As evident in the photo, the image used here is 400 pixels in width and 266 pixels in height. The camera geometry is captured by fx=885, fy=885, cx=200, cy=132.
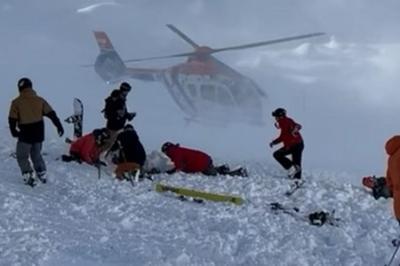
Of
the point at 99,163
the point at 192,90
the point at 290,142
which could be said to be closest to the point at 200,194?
the point at 99,163

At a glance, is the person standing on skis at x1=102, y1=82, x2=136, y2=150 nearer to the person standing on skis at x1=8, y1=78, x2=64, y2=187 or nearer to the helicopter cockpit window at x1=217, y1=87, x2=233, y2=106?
the person standing on skis at x1=8, y1=78, x2=64, y2=187

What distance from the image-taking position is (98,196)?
9.92 metres

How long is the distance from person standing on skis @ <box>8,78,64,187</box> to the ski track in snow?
0.26 metres

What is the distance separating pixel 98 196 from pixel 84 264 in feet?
9.03

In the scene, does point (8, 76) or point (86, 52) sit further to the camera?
point (86, 52)

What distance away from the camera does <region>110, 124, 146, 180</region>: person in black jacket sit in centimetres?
1118

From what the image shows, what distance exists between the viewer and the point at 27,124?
34.0 ft

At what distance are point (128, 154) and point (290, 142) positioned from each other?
8.20 ft

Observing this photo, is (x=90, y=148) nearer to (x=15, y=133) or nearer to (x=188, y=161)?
(x=188, y=161)

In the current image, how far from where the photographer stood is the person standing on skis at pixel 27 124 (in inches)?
407

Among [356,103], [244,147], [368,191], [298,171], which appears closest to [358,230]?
[368,191]

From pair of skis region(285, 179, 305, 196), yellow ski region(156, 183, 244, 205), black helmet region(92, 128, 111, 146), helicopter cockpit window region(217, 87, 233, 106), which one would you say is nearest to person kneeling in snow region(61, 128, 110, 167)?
black helmet region(92, 128, 111, 146)

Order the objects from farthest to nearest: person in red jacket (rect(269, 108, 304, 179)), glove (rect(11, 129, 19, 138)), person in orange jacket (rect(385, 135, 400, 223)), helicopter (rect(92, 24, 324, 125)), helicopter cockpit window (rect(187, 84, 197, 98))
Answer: helicopter cockpit window (rect(187, 84, 197, 98)) → helicopter (rect(92, 24, 324, 125)) → person in red jacket (rect(269, 108, 304, 179)) → glove (rect(11, 129, 19, 138)) → person in orange jacket (rect(385, 135, 400, 223))

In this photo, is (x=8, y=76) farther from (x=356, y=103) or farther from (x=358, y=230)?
(x=358, y=230)
